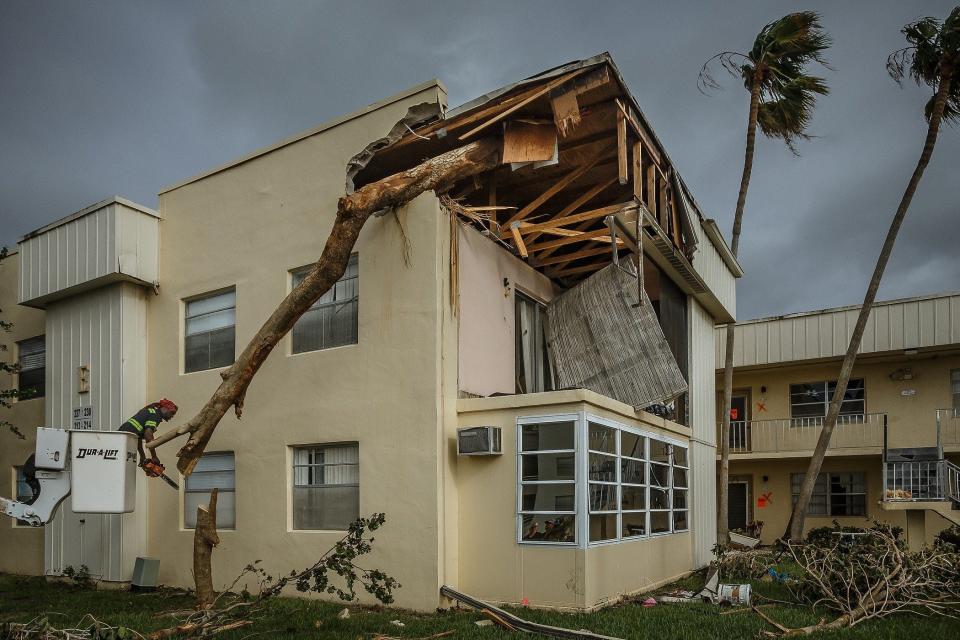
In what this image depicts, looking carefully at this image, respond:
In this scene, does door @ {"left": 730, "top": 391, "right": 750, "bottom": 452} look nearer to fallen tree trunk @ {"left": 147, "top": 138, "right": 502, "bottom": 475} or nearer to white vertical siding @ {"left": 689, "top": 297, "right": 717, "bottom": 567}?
white vertical siding @ {"left": 689, "top": 297, "right": 717, "bottom": 567}

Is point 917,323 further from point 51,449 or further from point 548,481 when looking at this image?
point 51,449

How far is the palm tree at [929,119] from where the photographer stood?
1655cm

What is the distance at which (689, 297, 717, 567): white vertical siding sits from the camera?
561 inches

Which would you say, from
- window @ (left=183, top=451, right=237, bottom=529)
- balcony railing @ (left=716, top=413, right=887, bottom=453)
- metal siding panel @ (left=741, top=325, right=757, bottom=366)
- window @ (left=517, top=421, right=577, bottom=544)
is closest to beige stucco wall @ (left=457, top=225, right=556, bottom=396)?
window @ (left=517, top=421, right=577, bottom=544)

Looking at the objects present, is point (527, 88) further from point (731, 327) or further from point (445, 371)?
point (731, 327)

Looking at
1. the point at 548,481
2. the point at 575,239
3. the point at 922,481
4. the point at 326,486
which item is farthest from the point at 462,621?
the point at 922,481

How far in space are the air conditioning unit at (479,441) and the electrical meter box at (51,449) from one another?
171 inches

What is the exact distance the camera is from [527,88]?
10039 mm

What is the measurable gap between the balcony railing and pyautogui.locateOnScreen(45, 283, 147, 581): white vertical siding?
1559 cm

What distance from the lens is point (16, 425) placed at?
A: 15242 mm

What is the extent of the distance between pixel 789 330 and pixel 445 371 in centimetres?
1438

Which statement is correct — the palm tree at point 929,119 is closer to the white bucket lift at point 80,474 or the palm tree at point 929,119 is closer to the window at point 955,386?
the window at point 955,386

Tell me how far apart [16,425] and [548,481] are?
11.1 meters

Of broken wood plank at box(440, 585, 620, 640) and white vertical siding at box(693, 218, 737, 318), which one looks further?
white vertical siding at box(693, 218, 737, 318)
